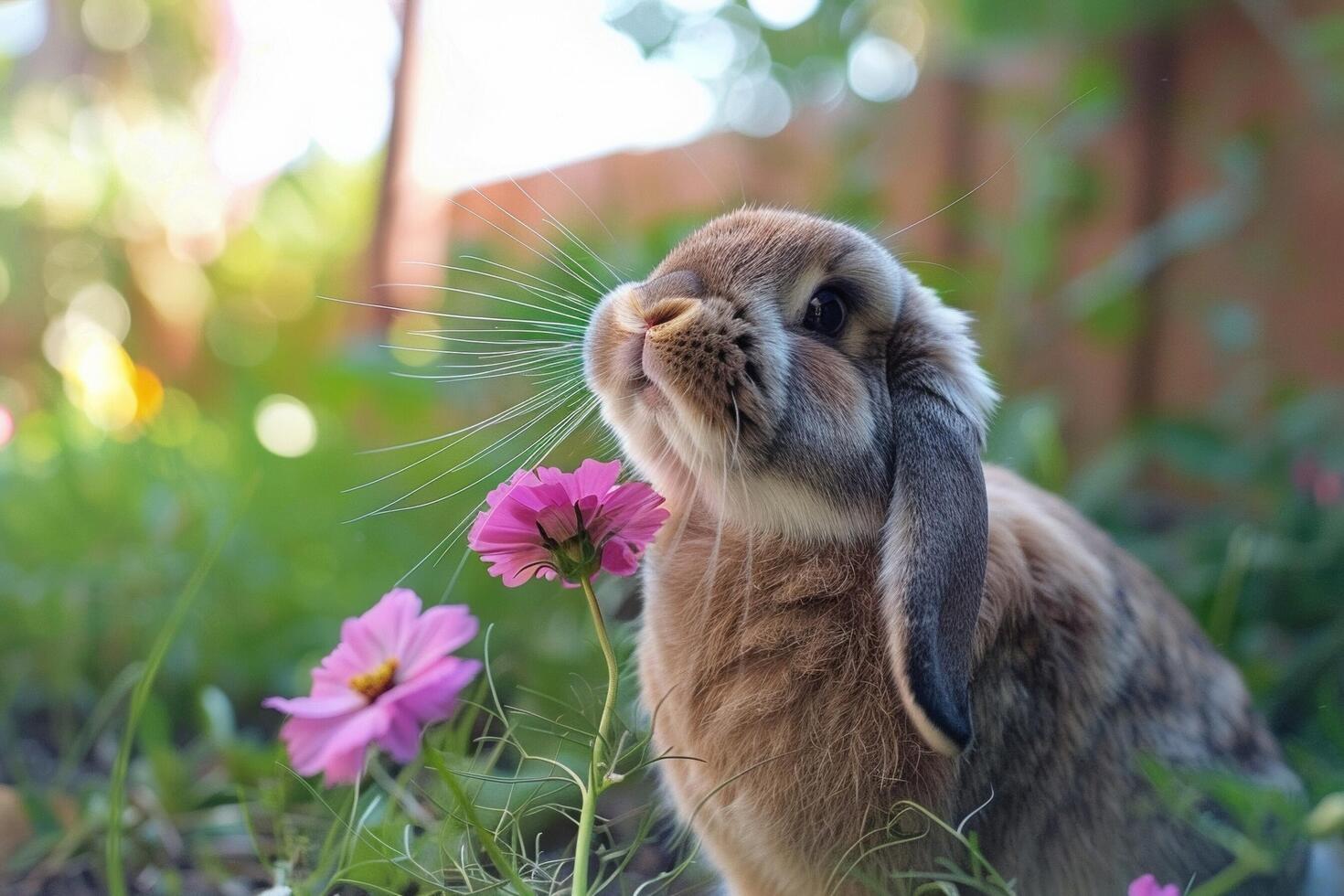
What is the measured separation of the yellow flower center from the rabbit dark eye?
72cm

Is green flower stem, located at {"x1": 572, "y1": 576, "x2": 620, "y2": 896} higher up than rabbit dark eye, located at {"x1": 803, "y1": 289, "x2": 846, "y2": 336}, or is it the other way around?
rabbit dark eye, located at {"x1": 803, "y1": 289, "x2": 846, "y2": 336}

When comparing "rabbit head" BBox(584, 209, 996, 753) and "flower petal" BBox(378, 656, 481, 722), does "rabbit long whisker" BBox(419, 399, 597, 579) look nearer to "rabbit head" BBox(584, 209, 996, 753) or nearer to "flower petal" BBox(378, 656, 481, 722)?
"rabbit head" BBox(584, 209, 996, 753)

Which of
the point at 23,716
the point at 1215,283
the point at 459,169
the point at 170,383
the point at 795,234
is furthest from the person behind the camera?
the point at 170,383

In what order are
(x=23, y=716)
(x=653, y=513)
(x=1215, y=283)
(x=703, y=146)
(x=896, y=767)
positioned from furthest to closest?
1. (x=1215, y=283)
2. (x=703, y=146)
3. (x=23, y=716)
4. (x=896, y=767)
5. (x=653, y=513)

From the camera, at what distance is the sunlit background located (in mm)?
2107

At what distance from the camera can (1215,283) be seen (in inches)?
160

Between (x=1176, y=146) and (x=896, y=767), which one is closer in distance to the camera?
(x=896, y=767)

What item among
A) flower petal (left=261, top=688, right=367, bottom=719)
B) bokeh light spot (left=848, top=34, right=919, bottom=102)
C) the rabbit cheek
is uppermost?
bokeh light spot (left=848, top=34, right=919, bottom=102)

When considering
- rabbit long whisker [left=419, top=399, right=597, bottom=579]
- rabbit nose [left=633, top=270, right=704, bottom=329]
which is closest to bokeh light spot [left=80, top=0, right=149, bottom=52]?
rabbit long whisker [left=419, top=399, right=597, bottom=579]

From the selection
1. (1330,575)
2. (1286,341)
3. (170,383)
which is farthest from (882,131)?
(170,383)

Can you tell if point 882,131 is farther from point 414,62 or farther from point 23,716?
point 23,716

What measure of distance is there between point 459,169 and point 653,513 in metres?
2.54

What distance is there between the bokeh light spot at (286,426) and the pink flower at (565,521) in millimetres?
2640

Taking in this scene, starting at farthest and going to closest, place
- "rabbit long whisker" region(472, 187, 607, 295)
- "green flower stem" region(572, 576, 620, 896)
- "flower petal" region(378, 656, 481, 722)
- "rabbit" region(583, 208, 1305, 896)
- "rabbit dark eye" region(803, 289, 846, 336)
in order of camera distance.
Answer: "rabbit long whisker" region(472, 187, 607, 295) < "rabbit dark eye" region(803, 289, 846, 336) < "rabbit" region(583, 208, 1305, 896) < "flower petal" region(378, 656, 481, 722) < "green flower stem" region(572, 576, 620, 896)
